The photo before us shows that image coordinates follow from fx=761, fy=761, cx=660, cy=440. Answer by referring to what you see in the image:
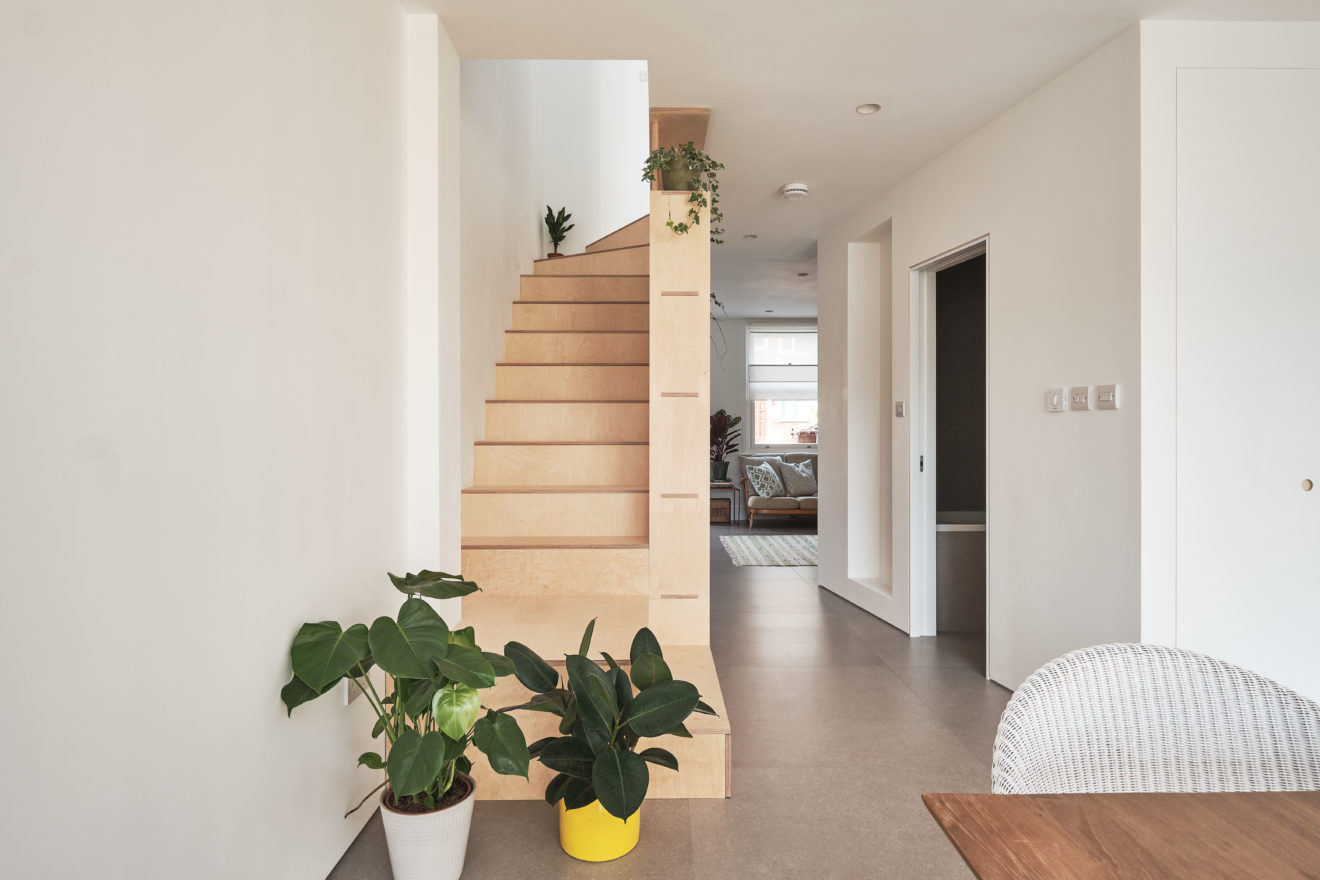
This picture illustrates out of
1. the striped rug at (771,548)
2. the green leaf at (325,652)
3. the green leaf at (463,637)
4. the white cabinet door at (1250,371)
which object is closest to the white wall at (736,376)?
the striped rug at (771,548)

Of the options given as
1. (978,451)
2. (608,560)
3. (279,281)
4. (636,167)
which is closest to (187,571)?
(279,281)

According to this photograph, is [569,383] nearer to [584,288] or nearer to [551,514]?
[584,288]

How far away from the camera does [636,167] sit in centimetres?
750

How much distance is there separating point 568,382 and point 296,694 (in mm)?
2623

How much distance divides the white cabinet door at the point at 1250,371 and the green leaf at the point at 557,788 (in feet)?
6.55

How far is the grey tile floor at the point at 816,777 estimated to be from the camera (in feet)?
6.25

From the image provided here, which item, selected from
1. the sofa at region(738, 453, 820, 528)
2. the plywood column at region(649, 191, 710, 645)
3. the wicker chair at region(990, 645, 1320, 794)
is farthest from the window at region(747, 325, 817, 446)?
the wicker chair at region(990, 645, 1320, 794)

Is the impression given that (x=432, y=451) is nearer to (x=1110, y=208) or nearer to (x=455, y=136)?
(x=455, y=136)

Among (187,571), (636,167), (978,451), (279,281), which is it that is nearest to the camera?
(187,571)

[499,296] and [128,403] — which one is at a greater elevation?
[499,296]

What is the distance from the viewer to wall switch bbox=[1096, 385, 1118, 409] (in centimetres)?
257

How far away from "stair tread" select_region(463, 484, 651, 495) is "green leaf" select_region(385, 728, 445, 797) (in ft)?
5.68

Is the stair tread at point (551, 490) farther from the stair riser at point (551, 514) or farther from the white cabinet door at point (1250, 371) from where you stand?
the white cabinet door at point (1250, 371)

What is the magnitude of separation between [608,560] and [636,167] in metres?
5.49
